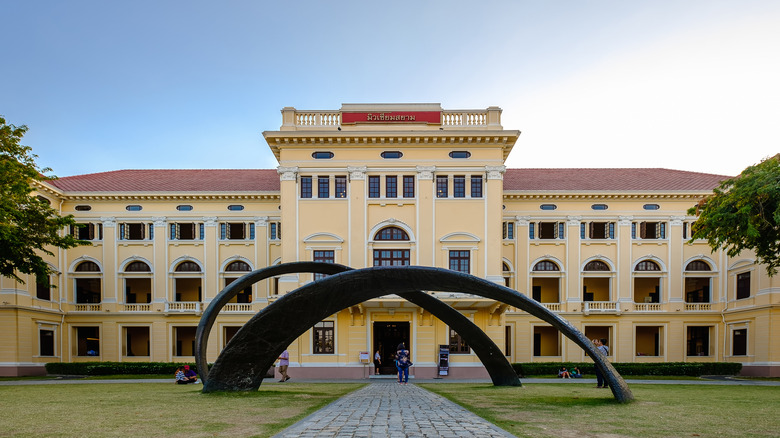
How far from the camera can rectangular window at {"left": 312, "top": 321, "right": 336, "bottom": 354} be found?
3859 centimetres

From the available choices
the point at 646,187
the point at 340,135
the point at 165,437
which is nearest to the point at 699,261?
the point at 646,187

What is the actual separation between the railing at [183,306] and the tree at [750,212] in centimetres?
3464

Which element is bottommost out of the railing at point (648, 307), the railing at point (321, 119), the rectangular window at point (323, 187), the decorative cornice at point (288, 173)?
the railing at point (648, 307)

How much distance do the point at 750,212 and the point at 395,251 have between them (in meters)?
20.1

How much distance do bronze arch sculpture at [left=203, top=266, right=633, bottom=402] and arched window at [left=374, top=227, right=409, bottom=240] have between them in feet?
69.9

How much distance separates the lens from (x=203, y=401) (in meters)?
15.3

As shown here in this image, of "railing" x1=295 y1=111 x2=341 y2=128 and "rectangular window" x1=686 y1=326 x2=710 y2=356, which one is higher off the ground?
"railing" x1=295 y1=111 x2=341 y2=128

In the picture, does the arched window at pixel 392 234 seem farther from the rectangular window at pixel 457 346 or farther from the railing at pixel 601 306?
the railing at pixel 601 306

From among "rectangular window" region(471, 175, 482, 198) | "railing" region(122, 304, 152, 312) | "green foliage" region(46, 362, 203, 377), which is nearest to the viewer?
"green foliage" region(46, 362, 203, 377)

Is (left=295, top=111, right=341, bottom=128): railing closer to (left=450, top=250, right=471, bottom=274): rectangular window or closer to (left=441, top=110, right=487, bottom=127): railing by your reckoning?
(left=441, top=110, right=487, bottom=127): railing

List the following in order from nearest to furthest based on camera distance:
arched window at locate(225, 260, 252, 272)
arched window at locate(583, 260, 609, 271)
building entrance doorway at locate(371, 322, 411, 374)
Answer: building entrance doorway at locate(371, 322, 411, 374), arched window at locate(225, 260, 252, 272), arched window at locate(583, 260, 609, 271)

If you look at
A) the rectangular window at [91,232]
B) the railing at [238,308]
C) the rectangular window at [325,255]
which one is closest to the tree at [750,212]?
the rectangular window at [325,255]

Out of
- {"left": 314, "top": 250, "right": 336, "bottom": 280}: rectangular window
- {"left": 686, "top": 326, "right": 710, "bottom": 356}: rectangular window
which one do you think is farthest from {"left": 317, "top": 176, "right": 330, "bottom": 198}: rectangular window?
{"left": 686, "top": 326, "right": 710, "bottom": 356}: rectangular window

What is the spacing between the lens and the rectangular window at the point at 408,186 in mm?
39688
